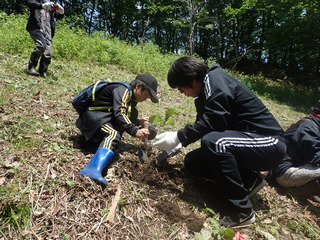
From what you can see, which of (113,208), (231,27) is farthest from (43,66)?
(231,27)

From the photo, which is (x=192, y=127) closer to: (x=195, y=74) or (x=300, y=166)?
(x=195, y=74)

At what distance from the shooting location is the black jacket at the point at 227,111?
1865 millimetres

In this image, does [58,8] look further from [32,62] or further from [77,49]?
[77,49]

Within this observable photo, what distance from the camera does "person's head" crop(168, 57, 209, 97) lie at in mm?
2066

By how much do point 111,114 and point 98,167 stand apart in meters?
0.69

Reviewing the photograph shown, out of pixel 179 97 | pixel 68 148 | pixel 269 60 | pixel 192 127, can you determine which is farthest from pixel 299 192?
pixel 269 60

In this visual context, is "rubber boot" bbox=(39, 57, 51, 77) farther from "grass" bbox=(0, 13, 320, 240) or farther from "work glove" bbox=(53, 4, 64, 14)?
"work glove" bbox=(53, 4, 64, 14)

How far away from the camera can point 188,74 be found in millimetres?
2072

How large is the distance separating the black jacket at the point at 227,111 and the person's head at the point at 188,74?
78 millimetres

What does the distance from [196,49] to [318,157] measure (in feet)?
109

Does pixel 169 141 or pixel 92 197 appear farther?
pixel 169 141

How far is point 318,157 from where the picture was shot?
2543 millimetres

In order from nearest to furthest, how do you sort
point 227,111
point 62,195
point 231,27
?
point 62,195 → point 227,111 → point 231,27

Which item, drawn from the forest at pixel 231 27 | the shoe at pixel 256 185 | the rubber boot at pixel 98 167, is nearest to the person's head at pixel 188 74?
the rubber boot at pixel 98 167
